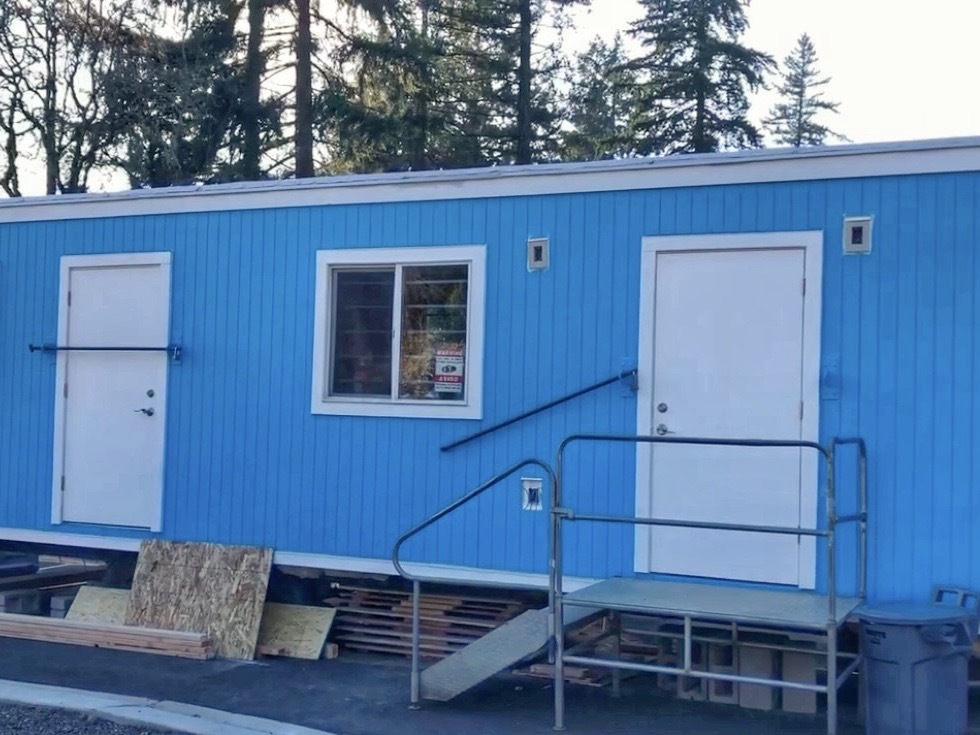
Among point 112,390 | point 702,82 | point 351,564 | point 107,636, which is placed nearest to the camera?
point 351,564

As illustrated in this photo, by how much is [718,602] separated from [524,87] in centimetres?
1763

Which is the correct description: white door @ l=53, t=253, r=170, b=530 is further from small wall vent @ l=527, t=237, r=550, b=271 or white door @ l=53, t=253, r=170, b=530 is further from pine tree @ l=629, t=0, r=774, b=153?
pine tree @ l=629, t=0, r=774, b=153

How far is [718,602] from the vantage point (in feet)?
21.6

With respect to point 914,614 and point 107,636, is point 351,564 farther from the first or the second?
point 914,614

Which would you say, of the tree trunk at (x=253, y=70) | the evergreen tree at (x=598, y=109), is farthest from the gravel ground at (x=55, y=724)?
the evergreen tree at (x=598, y=109)

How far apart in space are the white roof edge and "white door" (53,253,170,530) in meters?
0.44

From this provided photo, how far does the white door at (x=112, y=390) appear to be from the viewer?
9102 mm

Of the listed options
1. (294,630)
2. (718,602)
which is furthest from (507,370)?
(294,630)

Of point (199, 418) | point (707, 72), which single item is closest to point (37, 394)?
point (199, 418)

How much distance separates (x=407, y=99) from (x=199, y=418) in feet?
43.2

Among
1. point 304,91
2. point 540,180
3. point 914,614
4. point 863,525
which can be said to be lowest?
point 914,614

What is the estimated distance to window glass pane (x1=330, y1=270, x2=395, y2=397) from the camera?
8352 millimetres

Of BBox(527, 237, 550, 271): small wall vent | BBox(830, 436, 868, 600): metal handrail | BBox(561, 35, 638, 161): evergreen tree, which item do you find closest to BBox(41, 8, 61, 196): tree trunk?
BBox(561, 35, 638, 161): evergreen tree

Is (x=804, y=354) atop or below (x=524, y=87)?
below
